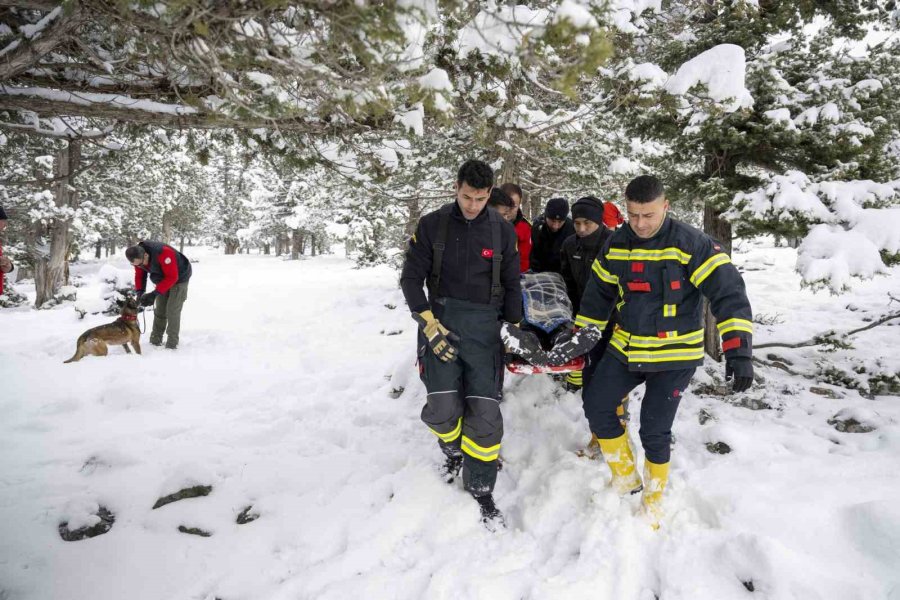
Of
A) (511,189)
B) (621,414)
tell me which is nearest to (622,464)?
(621,414)

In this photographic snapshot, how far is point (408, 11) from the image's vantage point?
5.64 feet

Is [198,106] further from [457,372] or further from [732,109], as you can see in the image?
[732,109]

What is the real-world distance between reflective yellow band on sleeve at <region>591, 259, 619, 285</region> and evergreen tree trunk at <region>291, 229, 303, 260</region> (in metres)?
31.2

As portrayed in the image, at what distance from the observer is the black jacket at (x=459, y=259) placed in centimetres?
334

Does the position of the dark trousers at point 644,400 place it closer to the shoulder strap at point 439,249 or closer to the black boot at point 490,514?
the black boot at point 490,514

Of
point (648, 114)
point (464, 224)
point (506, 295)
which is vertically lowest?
point (506, 295)

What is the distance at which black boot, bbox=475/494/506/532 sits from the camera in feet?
10.5

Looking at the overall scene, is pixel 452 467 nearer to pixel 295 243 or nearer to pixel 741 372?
pixel 741 372

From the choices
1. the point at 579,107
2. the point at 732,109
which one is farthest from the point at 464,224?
the point at 579,107

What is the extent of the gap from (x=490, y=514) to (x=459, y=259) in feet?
6.37

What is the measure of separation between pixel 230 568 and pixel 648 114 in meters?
6.07

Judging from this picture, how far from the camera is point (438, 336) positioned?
3.17m

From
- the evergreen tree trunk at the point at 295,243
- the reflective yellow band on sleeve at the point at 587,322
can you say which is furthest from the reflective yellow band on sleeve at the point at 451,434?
the evergreen tree trunk at the point at 295,243

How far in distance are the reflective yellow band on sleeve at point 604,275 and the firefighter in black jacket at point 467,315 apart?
2.05ft
